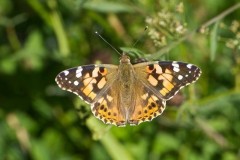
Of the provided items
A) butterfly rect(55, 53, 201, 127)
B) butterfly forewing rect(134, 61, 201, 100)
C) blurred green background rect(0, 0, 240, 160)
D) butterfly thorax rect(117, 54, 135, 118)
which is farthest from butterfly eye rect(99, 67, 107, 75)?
blurred green background rect(0, 0, 240, 160)

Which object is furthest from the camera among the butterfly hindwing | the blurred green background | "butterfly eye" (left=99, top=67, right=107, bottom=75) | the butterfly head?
the blurred green background

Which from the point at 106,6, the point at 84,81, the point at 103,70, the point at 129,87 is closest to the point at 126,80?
the point at 129,87

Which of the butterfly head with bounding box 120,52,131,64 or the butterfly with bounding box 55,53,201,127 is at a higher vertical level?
the butterfly head with bounding box 120,52,131,64

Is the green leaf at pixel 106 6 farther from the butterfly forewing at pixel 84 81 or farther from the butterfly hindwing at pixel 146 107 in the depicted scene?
the butterfly hindwing at pixel 146 107

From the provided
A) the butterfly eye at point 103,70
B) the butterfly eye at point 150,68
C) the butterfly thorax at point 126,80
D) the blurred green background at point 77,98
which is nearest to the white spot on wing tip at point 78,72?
the butterfly eye at point 103,70

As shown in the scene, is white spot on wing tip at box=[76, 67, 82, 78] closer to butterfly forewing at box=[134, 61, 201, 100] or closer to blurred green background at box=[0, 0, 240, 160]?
butterfly forewing at box=[134, 61, 201, 100]

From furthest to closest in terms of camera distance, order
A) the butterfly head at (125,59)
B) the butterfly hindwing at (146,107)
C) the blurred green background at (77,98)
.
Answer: the blurred green background at (77,98)
the butterfly head at (125,59)
the butterfly hindwing at (146,107)

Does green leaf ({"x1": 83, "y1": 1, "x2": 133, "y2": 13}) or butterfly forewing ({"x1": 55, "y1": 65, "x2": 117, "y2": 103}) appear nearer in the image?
butterfly forewing ({"x1": 55, "y1": 65, "x2": 117, "y2": 103})

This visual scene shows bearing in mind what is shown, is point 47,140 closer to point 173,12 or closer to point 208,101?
point 208,101
